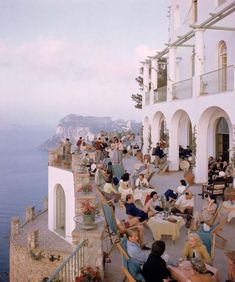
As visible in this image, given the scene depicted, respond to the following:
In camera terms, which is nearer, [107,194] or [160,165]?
[107,194]

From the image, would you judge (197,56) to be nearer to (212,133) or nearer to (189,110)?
(189,110)

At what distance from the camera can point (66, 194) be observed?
16656 millimetres

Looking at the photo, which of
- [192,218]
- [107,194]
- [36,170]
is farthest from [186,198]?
[36,170]

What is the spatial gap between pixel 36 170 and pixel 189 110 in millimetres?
132483

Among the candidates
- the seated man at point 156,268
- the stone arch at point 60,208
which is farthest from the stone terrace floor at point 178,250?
the stone arch at point 60,208

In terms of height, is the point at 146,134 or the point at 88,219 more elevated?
the point at 146,134

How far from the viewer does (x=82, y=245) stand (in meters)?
6.77

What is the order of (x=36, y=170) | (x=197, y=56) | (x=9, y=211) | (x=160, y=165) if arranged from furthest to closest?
1. (x=36, y=170)
2. (x=9, y=211)
3. (x=160, y=165)
4. (x=197, y=56)

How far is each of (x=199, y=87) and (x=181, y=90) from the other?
3383 mm

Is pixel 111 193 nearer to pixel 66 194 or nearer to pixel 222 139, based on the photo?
pixel 66 194

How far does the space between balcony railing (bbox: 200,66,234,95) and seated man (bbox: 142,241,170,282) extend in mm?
10757

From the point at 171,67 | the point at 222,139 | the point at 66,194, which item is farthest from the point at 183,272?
the point at 171,67

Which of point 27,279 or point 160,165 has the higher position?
point 160,165

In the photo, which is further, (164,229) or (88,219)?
(164,229)
